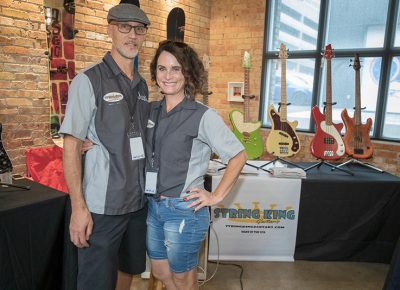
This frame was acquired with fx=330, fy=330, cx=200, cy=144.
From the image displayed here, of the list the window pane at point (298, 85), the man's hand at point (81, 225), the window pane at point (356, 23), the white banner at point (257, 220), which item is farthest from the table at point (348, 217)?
the window pane at point (356, 23)

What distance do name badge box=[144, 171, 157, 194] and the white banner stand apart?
1168 millimetres

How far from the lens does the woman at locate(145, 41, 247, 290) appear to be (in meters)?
1.44

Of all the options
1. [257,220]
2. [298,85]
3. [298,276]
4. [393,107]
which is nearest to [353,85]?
[393,107]

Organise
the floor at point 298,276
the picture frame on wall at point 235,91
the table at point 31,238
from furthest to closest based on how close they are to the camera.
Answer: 1. the picture frame on wall at point 235,91
2. the floor at point 298,276
3. the table at point 31,238

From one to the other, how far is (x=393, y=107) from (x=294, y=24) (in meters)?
1.87

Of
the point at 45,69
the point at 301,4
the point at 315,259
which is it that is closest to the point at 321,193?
the point at 315,259

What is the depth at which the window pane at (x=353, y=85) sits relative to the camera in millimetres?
4512

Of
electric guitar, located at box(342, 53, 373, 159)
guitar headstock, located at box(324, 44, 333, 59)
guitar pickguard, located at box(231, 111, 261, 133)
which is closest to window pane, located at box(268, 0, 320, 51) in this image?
guitar headstock, located at box(324, 44, 333, 59)

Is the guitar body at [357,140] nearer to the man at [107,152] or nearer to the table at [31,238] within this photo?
the man at [107,152]

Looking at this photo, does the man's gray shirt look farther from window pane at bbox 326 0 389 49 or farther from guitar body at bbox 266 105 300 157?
window pane at bbox 326 0 389 49

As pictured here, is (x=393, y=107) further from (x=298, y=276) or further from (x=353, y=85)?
(x=298, y=276)

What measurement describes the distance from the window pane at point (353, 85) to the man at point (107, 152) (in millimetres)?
3956

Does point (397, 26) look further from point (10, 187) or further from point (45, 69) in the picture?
point (10, 187)

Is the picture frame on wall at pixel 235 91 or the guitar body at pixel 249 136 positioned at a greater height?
the picture frame on wall at pixel 235 91
